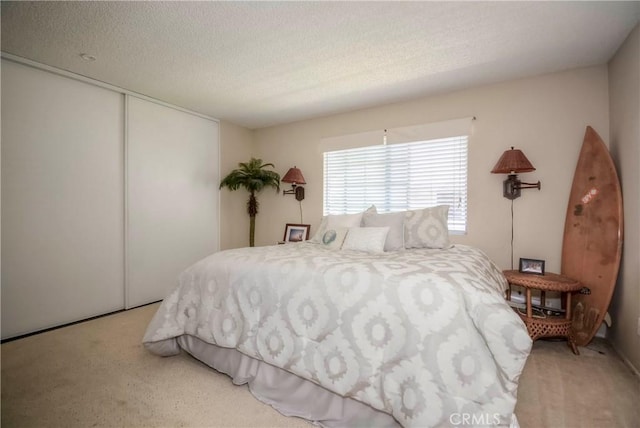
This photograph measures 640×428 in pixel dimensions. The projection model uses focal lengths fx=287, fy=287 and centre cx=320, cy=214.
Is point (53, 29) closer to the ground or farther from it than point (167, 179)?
farther from it

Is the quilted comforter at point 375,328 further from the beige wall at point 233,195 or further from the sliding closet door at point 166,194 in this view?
the beige wall at point 233,195

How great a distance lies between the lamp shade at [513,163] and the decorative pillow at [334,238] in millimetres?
1485

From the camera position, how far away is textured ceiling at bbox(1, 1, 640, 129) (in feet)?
5.86

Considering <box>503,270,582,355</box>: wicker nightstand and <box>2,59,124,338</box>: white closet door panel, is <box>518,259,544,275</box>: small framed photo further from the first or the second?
<box>2,59,124,338</box>: white closet door panel

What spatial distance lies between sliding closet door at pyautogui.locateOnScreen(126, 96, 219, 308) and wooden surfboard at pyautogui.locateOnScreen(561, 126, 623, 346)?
12.5 feet

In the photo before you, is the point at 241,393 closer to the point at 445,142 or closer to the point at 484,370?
the point at 484,370

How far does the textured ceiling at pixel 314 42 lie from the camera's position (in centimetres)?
179

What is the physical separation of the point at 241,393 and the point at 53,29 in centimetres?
273

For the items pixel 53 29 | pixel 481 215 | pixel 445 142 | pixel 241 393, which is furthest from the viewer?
pixel 445 142

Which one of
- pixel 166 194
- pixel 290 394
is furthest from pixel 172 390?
pixel 166 194

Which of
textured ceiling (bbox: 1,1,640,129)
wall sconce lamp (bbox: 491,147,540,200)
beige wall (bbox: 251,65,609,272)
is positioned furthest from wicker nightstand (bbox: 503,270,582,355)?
textured ceiling (bbox: 1,1,640,129)

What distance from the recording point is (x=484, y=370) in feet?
3.77

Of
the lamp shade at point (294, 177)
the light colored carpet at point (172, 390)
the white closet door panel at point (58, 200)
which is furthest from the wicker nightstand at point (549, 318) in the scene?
the white closet door panel at point (58, 200)

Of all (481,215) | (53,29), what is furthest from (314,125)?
(53,29)
